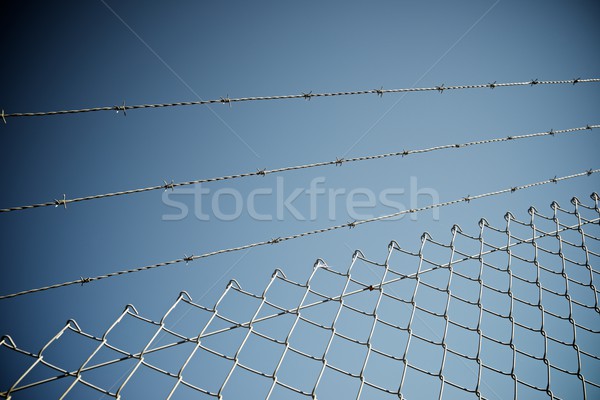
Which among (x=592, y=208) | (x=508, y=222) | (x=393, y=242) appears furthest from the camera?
(x=592, y=208)

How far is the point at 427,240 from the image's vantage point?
2602 millimetres

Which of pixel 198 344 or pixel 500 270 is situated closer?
pixel 198 344

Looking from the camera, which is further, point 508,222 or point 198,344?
point 508,222

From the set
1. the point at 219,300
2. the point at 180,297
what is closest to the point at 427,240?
the point at 219,300

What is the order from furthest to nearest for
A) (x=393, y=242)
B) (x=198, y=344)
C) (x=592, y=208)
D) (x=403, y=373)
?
(x=592, y=208)
(x=393, y=242)
(x=403, y=373)
(x=198, y=344)

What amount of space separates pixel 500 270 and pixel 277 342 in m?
1.52

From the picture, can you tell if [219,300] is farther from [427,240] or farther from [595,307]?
[595,307]

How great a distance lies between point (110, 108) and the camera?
232 cm

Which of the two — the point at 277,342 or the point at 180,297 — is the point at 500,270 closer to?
the point at 277,342

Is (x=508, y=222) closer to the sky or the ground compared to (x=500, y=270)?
closer to the sky

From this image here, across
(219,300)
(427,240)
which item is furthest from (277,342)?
(427,240)

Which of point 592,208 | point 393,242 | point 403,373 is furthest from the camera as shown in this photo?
point 592,208

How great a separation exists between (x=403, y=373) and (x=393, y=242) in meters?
0.73

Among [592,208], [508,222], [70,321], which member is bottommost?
[70,321]
